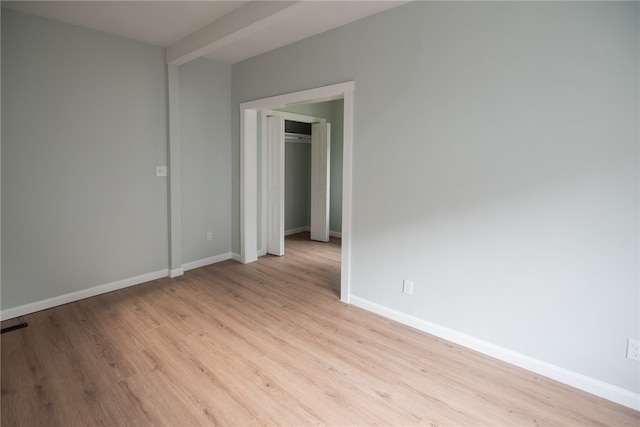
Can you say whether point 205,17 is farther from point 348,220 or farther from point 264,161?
point 348,220

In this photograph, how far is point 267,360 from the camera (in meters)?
2.36

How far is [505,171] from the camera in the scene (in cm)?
228

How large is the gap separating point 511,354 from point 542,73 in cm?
190

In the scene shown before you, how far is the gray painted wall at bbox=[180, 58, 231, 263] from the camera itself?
411 centimetres

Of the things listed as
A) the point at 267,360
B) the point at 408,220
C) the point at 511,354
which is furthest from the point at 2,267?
the point at 511,354

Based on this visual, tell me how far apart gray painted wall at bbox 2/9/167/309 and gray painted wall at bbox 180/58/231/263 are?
291 millimetres

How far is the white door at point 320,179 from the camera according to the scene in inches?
229

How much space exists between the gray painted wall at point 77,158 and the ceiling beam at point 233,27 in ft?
1.50

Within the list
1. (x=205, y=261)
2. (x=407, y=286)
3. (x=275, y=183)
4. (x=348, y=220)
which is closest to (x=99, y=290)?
(x=205, y=261)

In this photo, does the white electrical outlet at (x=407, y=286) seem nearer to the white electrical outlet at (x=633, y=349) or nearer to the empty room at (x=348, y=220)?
the empty room at (x=348, y=220)

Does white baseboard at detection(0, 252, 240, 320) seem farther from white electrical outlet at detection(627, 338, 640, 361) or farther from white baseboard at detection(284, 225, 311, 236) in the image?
white electrical outlet at detection(627, 338, 640, 361)

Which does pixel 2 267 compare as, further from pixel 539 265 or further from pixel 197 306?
pixel 539 265

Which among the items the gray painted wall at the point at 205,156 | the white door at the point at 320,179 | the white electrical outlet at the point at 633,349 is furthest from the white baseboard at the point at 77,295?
the white electrical outlet at the point at 633,349

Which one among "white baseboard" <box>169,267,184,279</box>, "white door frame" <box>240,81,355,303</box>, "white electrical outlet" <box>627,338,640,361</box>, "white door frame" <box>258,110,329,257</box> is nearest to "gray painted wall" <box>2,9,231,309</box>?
"white baseboard" <box>169,267,184,279</box>
